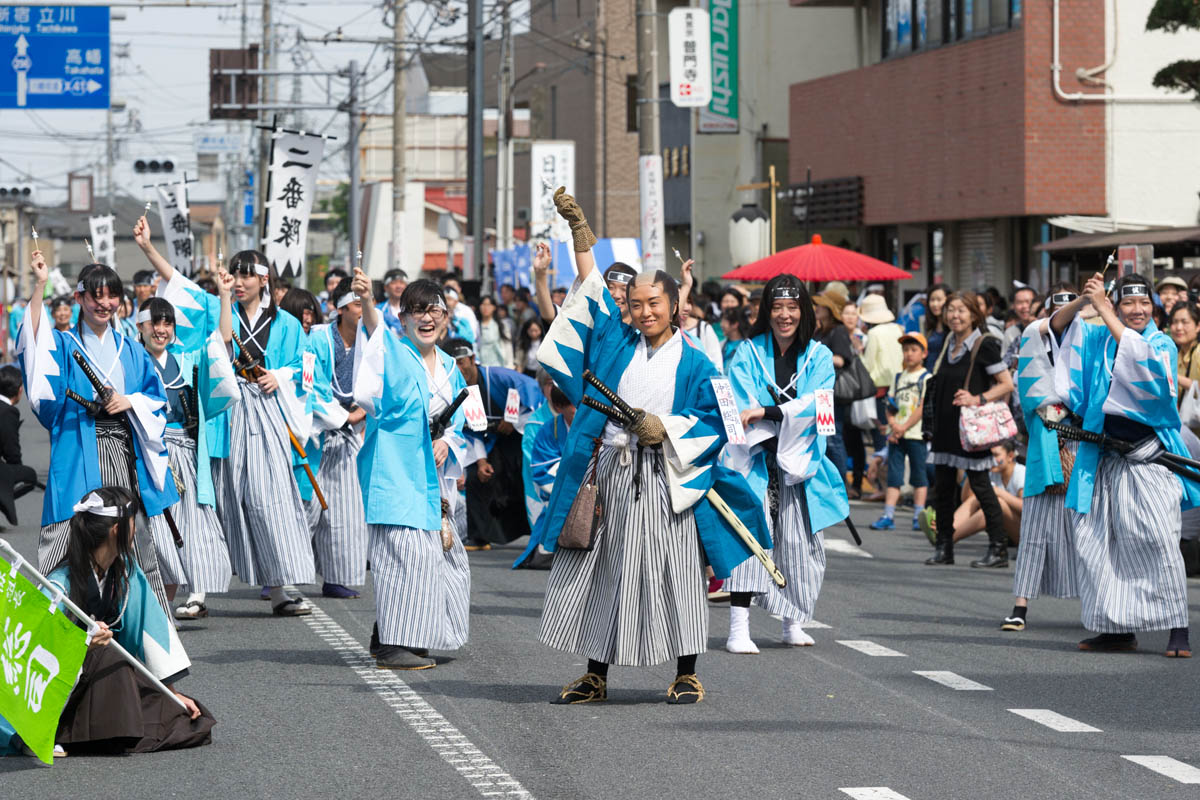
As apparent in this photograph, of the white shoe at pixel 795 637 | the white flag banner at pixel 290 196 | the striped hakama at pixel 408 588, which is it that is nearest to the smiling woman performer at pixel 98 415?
the striped hakama at pixel 408 588

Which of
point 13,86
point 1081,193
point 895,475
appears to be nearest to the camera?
Result: point 895,475

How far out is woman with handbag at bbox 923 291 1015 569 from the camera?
12.2 m

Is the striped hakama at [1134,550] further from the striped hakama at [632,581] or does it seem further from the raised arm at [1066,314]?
the striped hakama at [632,581]

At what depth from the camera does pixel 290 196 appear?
17.7 meters

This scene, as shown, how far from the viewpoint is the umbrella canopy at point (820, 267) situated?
690 inches

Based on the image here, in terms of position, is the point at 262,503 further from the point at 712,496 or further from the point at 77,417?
the point at 712,496

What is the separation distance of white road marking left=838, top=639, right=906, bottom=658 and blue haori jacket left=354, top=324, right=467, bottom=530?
95.9 inches

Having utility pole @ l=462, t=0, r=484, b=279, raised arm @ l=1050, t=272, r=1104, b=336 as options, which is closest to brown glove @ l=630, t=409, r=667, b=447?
raised arm @ l=1050, t=272, r=1104, b=336

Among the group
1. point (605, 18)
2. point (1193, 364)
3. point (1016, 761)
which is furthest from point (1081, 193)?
point (605, 18)

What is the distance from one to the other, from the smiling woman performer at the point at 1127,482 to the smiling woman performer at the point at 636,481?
258cm

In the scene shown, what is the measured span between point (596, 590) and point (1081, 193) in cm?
1609

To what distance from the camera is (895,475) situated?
49.1 ft

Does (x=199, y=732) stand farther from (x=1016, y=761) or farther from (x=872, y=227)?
(x=872, y=227)

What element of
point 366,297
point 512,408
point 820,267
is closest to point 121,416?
point 366,297
